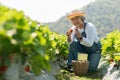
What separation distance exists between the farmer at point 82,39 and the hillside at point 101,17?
11242cm

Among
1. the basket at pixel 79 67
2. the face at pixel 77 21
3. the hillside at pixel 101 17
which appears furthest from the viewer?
the hillside at pixel 101 17

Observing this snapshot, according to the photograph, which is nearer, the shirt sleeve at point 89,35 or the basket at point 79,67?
the shirt sleeve at point 89,35

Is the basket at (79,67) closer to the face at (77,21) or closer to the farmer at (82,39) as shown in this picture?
the farmer at (82,39)

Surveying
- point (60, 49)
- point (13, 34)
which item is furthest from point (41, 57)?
point (60, 49)

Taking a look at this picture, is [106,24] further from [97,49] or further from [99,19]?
[97,49]

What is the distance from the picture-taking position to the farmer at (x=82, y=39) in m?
8.01

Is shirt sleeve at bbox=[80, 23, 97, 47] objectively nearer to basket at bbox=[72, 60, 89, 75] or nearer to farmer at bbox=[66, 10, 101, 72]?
farmer at bbox=[66, 10, 101, 72]

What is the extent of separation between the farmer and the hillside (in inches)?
4426

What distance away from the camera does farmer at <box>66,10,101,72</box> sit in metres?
8.01

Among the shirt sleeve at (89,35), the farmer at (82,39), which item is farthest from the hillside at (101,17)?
the shirt sleeve at (89,35)

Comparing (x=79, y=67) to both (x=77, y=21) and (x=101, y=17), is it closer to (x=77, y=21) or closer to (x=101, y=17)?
(x=77, y=21)

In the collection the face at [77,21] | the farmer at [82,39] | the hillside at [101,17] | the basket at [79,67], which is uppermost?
the face at [77,21]

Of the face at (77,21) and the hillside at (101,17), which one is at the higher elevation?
the face at (77,21)

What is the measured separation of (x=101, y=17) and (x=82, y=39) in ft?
421
